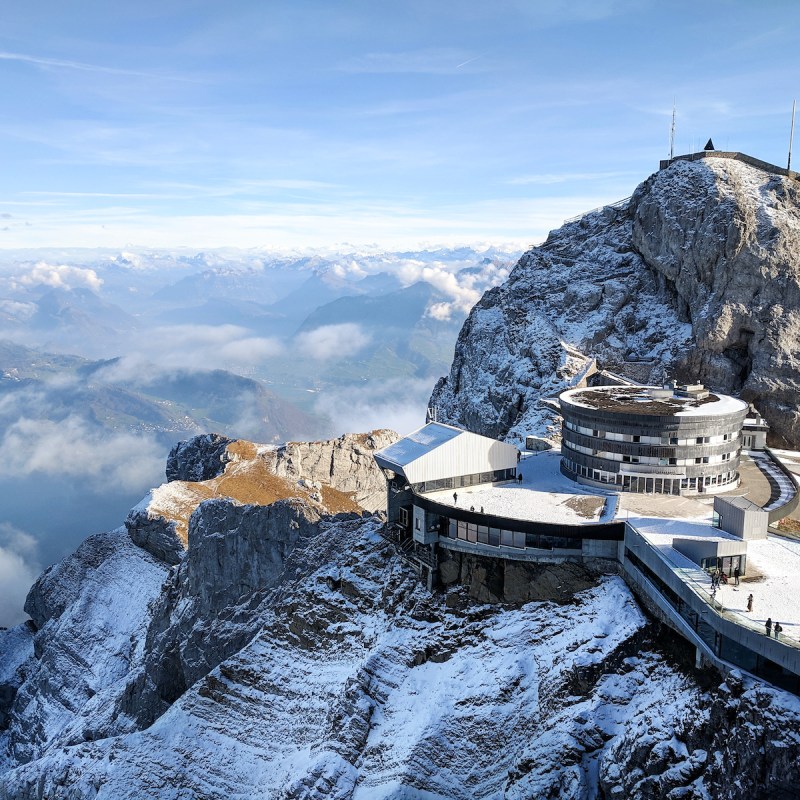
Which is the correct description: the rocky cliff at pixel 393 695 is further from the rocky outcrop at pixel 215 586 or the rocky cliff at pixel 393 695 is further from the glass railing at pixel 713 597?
the glass railing at pixel 713 597

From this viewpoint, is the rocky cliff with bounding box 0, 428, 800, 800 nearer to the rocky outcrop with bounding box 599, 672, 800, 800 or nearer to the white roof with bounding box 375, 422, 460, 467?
the rocky outcrop with bounding box 599, 672, 800, 800

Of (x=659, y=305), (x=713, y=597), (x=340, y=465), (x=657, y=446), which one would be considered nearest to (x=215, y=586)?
(x=657, y=446)

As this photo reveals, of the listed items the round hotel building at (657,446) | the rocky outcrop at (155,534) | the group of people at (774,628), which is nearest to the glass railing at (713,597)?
the group of people at (774,628)

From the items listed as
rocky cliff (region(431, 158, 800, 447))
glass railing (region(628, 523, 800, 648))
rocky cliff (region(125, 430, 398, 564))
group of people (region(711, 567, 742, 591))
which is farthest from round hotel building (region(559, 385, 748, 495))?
rocky cliff (region(125, 430, 398, 564))

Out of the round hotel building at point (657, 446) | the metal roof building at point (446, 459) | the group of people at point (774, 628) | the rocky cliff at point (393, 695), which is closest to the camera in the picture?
the group of people at point (774, 628)

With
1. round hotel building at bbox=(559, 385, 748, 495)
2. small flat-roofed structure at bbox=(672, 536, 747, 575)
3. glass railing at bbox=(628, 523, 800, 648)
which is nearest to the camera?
glass railing at bbox=(628, 523, 800, 648)

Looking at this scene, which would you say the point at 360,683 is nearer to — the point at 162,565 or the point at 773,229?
the point at 162,565
